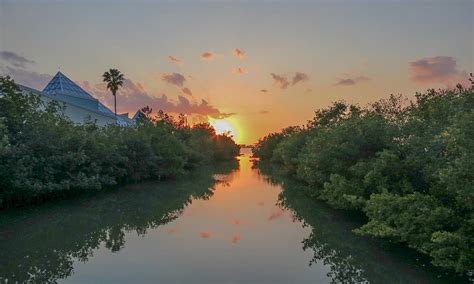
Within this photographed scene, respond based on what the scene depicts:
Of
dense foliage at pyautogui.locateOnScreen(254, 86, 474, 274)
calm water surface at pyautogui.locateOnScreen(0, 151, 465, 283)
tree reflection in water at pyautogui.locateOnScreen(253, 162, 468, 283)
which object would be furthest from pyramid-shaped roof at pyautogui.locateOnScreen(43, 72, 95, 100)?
tree reflection in water at pyautogui.locateOnScreen(253, 162, 468, 283)

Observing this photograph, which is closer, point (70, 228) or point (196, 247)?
point (196, 247)

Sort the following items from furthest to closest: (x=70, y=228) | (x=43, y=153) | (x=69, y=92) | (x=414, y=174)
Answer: (x=69, y=92), (x=43, y=153), (x=70, y=228), (x=414, y=174)

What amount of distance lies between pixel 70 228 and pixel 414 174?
11168mm

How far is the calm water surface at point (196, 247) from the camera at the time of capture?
820 centimetres

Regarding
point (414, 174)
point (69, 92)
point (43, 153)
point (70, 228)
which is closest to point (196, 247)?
point (70, 228)

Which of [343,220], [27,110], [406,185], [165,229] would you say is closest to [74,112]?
[27,110]

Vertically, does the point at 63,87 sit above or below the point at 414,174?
above

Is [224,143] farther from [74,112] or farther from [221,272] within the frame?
[221,272]

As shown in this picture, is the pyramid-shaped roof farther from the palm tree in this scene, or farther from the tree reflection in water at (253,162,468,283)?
the tree reflection in water at (253,162,468,283)

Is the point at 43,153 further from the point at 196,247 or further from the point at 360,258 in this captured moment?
the point at 360,258

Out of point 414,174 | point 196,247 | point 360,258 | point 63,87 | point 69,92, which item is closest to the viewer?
point 360,258

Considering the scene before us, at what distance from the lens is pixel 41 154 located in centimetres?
1667

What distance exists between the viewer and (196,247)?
10.6 m

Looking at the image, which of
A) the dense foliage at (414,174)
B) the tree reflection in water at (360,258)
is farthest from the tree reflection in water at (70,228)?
the dense foliage at (414,174)
